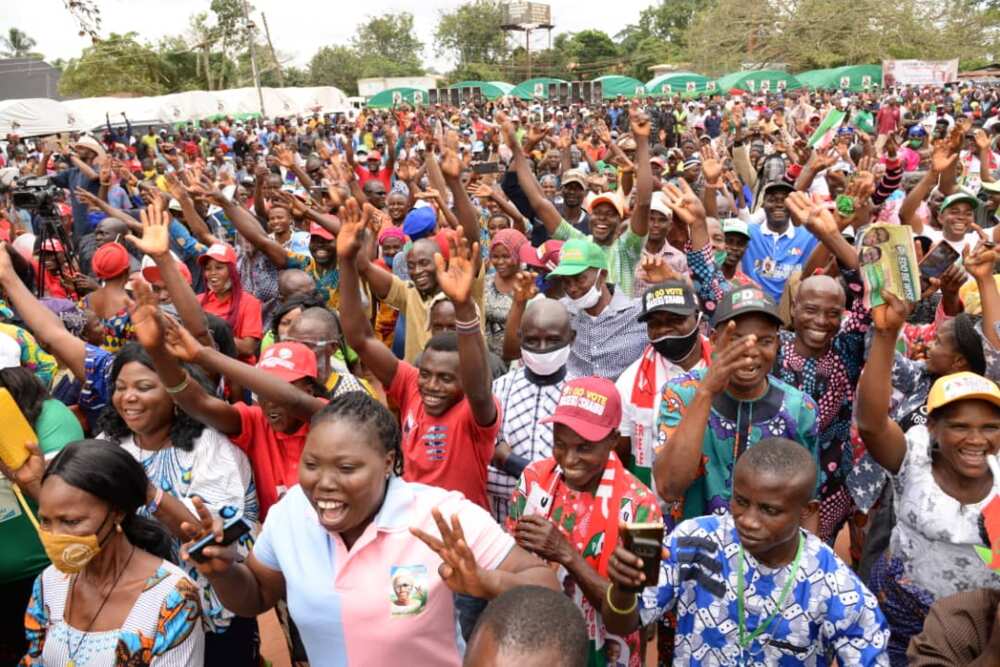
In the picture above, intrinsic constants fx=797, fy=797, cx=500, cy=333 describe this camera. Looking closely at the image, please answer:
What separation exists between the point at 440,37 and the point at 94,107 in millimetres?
50897

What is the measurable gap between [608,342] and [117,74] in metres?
48.9

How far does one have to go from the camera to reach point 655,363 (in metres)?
3.22

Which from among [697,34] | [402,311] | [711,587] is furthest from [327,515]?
[697,34]

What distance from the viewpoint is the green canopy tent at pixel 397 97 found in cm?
4141

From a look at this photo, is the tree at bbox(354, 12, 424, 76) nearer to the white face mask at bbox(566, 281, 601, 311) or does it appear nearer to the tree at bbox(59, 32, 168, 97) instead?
the tree at bbox(59, 32, 168, 97)

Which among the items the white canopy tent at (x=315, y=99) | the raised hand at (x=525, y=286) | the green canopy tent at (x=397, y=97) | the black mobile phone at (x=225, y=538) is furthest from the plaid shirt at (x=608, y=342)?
the white canopy tent at (x=315, y=99)

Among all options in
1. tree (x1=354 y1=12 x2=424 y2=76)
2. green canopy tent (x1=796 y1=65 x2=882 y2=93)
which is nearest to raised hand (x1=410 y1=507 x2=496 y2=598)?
green canopy tent (x1=796 y1=65 x2=882 y2=93)

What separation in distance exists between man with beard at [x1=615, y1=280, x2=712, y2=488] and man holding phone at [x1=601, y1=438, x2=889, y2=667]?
0.87 metres

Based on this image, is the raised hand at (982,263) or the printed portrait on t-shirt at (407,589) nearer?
the printed portrait on t-shirt at (407,589)

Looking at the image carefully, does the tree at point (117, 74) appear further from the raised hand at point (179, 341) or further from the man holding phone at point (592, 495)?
the man holding phone at point (592, 495)

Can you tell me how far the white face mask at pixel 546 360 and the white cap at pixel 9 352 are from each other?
2194mm

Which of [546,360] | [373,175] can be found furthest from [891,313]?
[373,175]

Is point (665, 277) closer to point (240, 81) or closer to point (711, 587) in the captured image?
point (711, 587)

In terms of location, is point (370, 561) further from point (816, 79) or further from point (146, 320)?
point (816, 79)
